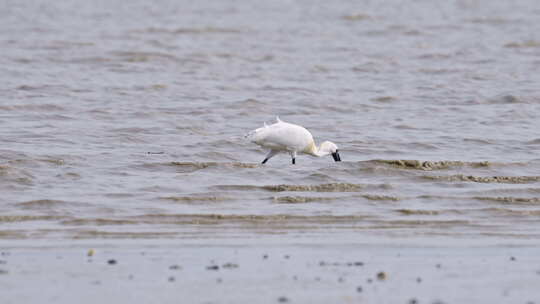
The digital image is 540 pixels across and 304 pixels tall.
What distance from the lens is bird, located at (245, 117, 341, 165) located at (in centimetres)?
1190

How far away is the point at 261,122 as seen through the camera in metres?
15.7

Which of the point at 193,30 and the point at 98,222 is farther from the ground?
the point at 193,30

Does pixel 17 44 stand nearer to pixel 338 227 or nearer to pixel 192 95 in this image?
pixel 192 95

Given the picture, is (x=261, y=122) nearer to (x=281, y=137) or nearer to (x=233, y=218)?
(x=281, y=137)

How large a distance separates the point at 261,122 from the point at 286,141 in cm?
371

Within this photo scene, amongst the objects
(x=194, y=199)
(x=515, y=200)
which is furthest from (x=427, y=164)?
(x=194, y=199)

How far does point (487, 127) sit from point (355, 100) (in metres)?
2.98

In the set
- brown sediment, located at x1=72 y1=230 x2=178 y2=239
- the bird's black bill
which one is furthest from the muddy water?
the bird's black bill

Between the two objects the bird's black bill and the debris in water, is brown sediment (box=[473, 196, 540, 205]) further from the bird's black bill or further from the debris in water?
the debris in water

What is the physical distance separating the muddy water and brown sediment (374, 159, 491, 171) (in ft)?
0.07

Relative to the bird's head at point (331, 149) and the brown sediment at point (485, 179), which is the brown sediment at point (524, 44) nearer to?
the bird's head at point (331, 149)

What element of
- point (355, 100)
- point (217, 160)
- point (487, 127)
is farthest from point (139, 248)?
point (355, 100)

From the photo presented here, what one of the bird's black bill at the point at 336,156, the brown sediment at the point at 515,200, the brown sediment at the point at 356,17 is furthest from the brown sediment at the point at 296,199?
the brown sediment at the point at 356,17

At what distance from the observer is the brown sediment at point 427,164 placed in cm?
1176
